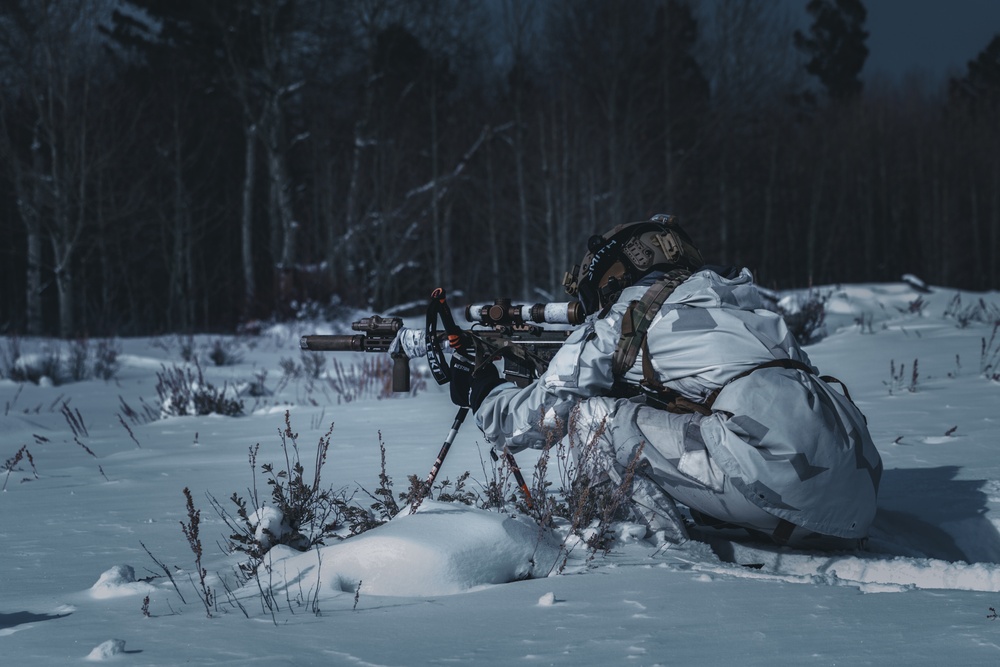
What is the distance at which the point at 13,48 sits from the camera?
58.8 ft

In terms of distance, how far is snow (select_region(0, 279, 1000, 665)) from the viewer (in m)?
2.02

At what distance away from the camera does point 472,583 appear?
8.59 ft

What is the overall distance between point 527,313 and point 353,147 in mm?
20857

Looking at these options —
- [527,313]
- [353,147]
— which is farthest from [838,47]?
[527,313]

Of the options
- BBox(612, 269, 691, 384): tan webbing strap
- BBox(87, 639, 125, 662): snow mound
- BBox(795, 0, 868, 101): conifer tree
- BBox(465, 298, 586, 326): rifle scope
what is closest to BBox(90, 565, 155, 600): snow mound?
BBox(87, 639, 125, 662): snow mound

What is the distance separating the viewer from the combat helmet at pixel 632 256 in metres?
3.29

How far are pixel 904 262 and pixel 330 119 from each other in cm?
2574

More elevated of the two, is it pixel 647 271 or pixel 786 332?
Answer: pixel 647 271

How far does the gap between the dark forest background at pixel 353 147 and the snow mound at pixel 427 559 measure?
43.8 feet

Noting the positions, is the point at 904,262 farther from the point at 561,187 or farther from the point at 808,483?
the point at 808,483

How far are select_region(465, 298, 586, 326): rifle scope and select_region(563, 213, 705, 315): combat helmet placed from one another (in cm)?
11

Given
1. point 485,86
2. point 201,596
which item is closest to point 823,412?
point 201,596

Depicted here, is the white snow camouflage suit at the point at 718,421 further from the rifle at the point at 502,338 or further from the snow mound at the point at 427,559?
the snow mound at the point at 427,559

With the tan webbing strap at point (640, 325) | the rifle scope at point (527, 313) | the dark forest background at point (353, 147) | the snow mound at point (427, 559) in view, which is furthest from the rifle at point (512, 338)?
Answer: the dark forest background at point (353, 147)
